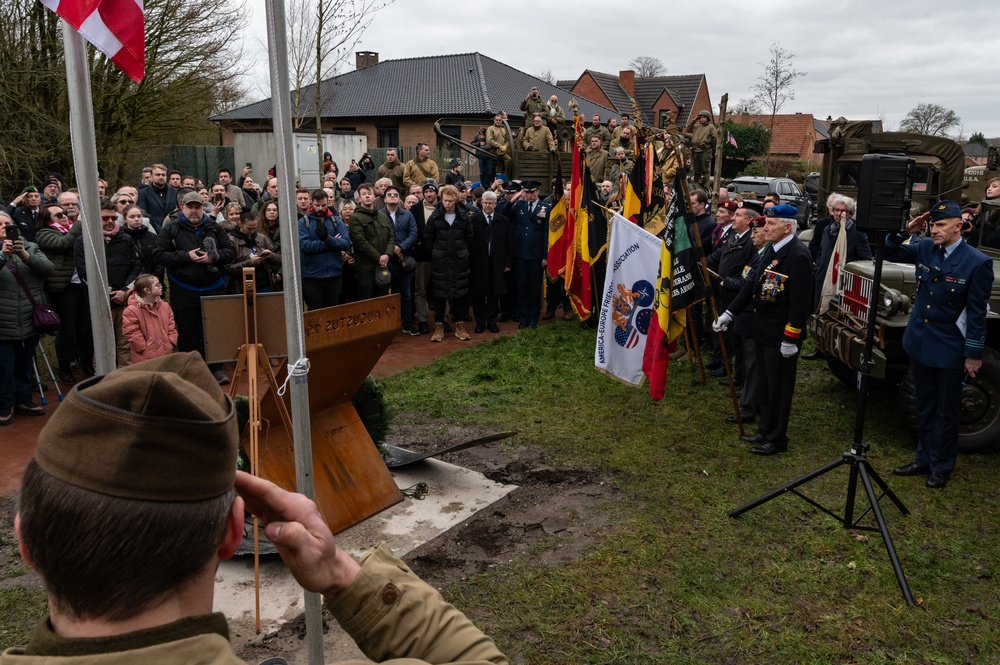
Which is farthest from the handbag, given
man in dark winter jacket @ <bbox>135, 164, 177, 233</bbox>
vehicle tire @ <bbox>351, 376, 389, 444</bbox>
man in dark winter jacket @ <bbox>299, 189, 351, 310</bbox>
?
man in dark winter jacket @ <bbox>135, 164, 177, 233</bbox>

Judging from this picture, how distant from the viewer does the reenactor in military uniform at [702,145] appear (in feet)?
62.6

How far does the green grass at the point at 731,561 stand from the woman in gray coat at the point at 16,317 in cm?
334

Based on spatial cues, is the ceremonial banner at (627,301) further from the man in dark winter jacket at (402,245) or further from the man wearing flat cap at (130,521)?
the man wearing flat cap at (130,521)

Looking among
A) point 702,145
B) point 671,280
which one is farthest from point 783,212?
point 702,145

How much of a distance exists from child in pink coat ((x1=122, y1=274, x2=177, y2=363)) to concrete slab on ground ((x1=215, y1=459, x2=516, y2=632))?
98.6 inches

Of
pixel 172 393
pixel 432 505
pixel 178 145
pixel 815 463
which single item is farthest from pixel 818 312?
pixel 178 145

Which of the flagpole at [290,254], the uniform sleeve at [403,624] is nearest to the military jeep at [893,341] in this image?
the flagpole at [290,254]

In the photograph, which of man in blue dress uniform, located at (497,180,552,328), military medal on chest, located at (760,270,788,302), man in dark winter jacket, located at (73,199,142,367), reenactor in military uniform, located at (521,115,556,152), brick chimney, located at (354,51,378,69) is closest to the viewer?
military medal on chest, located at (760,270,788,302)

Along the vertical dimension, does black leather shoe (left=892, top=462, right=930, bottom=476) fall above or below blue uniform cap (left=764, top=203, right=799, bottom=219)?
below

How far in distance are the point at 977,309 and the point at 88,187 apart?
5511 mm

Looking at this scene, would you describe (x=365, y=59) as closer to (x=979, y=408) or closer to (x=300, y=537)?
(x=979, y=408)

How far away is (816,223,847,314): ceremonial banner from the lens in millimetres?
7770

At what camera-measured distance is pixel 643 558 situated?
486cm

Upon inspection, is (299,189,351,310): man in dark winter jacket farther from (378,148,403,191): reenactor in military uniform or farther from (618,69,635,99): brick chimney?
(618,69,635,99): brick chimney
